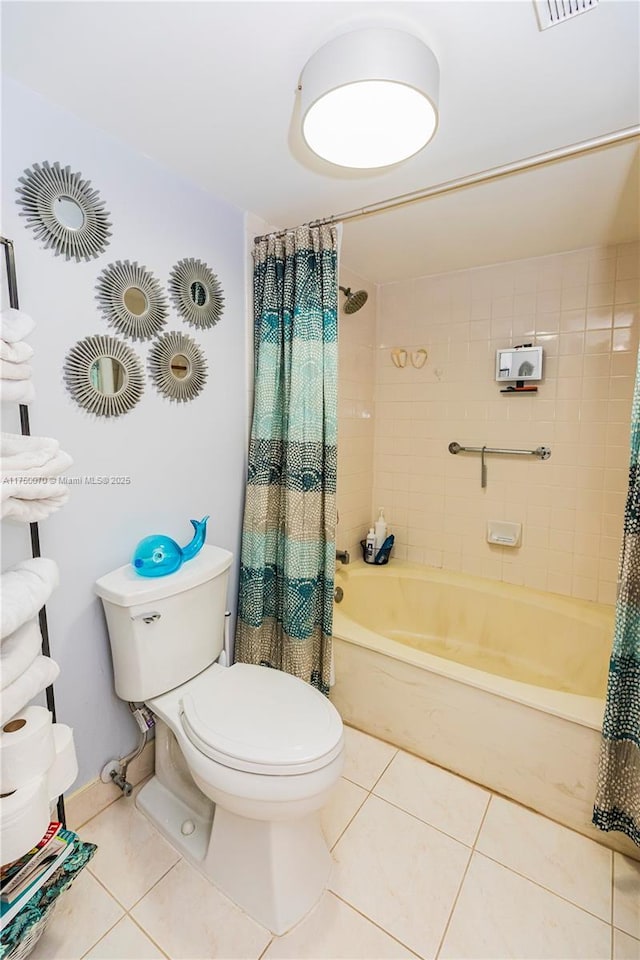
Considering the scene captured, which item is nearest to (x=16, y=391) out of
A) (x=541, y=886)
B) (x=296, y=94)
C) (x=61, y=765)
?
(x=61, y=765)

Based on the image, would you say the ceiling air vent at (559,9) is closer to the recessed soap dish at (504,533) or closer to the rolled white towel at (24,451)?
the rolled white towel at (24,451)

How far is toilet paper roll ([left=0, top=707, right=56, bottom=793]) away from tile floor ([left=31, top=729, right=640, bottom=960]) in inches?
19.9

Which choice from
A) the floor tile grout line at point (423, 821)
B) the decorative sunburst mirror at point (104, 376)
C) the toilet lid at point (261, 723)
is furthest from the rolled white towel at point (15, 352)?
the floor tile grout line at point (423, 821)

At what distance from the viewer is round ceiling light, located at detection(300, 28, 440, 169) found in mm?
945

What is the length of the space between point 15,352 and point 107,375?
39 centimetres

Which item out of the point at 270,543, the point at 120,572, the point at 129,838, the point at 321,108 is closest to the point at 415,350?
the point at 270,543

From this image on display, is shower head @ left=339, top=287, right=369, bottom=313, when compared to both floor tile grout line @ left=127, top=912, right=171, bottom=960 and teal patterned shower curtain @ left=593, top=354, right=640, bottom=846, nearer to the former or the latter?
teal patterned shower curtain @ left=593, top=354, right=640, bottom=846

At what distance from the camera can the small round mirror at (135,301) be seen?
1.42 metres

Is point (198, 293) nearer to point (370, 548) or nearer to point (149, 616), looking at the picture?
point (149, 616)

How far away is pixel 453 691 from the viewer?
1634 mm

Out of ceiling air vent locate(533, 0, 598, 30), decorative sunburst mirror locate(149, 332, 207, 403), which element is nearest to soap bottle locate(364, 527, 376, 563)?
decorative sunburst mirror locate(149, 332, 207, 403)

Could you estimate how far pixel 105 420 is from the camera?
1393 mm

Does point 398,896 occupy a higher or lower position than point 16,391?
lower

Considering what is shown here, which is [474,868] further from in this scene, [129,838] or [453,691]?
[129,838]
